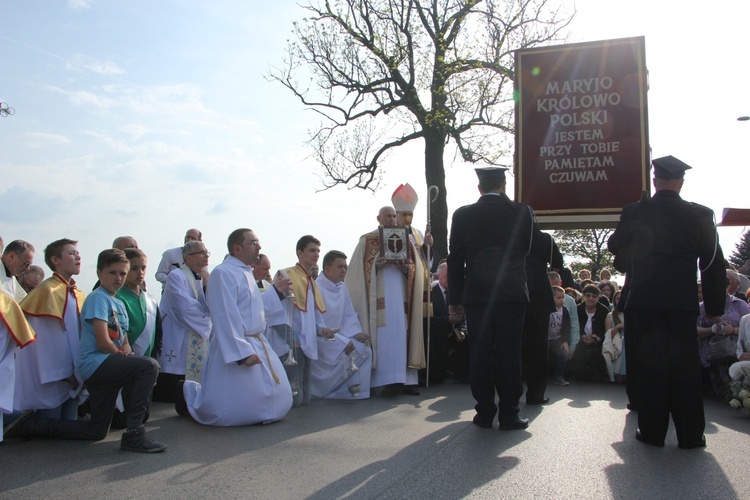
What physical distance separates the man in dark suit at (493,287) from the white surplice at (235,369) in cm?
167

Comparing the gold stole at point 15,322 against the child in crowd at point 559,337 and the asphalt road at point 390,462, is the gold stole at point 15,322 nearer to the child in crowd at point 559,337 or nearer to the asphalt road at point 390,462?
the asphalt road at point 390,462

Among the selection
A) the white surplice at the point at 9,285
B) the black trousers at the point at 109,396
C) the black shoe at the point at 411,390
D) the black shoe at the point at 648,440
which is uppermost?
the white surplice at the point at 9,285

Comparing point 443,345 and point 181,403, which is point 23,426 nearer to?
point 181,403

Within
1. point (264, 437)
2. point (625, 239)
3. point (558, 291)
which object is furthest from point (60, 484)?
point (558, 291)

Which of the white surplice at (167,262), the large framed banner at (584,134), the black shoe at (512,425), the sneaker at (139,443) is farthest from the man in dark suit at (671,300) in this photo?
the large framed banner at (584,134)

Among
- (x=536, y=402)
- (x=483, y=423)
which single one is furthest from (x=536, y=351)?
(x=483, y=423)

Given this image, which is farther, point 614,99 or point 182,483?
point 614,99

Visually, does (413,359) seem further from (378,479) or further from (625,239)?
(378,479)

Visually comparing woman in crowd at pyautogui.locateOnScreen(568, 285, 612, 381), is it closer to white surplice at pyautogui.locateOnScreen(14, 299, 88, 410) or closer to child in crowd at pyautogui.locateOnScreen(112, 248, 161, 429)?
child in crowd at pyautogui.locateOnScreen(112, 248, 161, 429)

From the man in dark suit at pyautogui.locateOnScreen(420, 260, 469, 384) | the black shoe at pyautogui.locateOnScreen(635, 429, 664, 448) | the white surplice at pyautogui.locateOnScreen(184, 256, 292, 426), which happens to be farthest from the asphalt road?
the man in dark suit at pyautogui.locateOnScreen(420, 260, 469, 384)

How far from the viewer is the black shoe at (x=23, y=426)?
5906 mm

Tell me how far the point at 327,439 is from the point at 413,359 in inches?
123

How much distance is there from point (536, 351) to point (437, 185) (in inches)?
494

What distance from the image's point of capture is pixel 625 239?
5.84 metres
